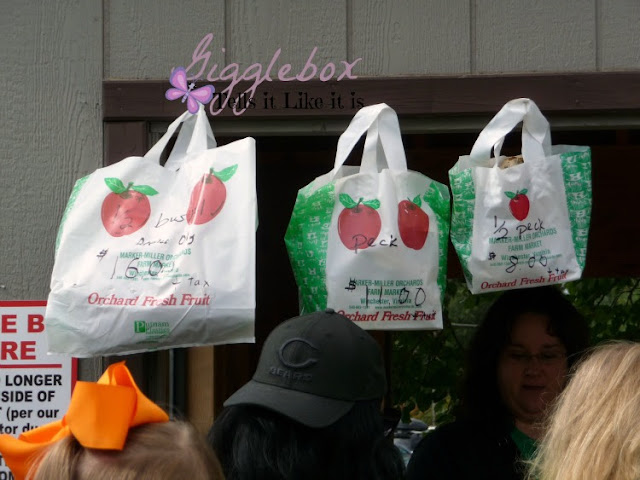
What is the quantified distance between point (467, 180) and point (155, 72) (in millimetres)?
764

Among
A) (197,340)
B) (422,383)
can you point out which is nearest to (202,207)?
(197,340)

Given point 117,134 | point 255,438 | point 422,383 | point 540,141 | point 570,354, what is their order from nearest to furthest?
point 255,438
point 540,141
point 117,134
point 570,354
point 422,383

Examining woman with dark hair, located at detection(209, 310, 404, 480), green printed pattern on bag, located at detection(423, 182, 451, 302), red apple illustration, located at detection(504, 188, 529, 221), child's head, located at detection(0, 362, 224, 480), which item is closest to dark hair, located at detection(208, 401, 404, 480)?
woman with dark hair, located at detection(209, 310, 404, 480)

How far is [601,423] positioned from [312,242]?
79 centimetres

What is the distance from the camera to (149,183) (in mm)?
2100

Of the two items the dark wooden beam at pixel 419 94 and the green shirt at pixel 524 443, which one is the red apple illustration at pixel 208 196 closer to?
the dark wooden beam at pixel 419 94

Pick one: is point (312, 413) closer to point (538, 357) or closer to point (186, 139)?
point (186, 139)

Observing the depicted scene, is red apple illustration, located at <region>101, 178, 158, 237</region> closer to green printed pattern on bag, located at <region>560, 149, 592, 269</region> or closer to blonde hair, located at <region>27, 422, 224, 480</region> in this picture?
blonde hair, located at <region>27, 422, 224, 480</region>

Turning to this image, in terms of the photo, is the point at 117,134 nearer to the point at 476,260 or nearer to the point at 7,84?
the point at 7,84

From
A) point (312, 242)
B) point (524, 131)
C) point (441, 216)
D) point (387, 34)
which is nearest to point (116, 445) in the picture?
point (312, 242)

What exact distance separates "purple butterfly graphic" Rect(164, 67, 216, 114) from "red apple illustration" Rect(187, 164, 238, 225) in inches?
9.0

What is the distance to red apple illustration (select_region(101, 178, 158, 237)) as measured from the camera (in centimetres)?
205

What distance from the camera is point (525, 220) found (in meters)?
2.09
